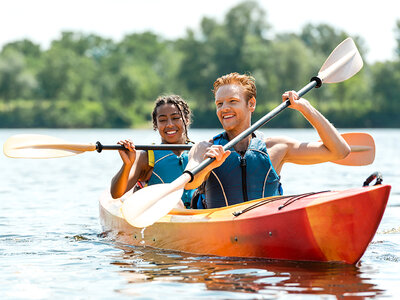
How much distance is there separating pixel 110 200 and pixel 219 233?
2219mm

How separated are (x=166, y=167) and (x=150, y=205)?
1.30 meters

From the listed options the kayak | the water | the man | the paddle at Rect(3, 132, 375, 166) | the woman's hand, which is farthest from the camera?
the paddle at Rect(3, 132, 375, 166)

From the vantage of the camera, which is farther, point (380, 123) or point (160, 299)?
point (380, 123)

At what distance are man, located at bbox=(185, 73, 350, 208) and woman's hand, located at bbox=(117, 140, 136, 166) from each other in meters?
0.83

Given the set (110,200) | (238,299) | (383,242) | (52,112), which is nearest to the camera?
(238,299)

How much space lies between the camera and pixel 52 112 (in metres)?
49.6

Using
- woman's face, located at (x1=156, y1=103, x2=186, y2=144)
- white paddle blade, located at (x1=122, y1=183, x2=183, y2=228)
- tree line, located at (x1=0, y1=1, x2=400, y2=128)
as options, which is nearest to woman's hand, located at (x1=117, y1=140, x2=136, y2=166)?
woman's face, located at (x1=156, y1=103, x2=186, y2=144)

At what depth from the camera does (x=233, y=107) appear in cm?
499

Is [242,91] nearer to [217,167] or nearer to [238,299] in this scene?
[217,167]

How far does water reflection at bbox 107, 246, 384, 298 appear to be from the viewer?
4.16 m

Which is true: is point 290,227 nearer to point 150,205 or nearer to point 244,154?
point 244,154

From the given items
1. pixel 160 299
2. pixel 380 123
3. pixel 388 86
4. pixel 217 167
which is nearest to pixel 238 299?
pixel 160 299

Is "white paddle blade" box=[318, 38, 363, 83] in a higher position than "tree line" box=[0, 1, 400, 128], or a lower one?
lower

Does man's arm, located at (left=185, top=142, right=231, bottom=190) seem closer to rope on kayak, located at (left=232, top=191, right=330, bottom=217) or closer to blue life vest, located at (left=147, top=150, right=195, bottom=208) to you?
rope on kayak, located at (left=232, top=191, right=330, bottom=217)
